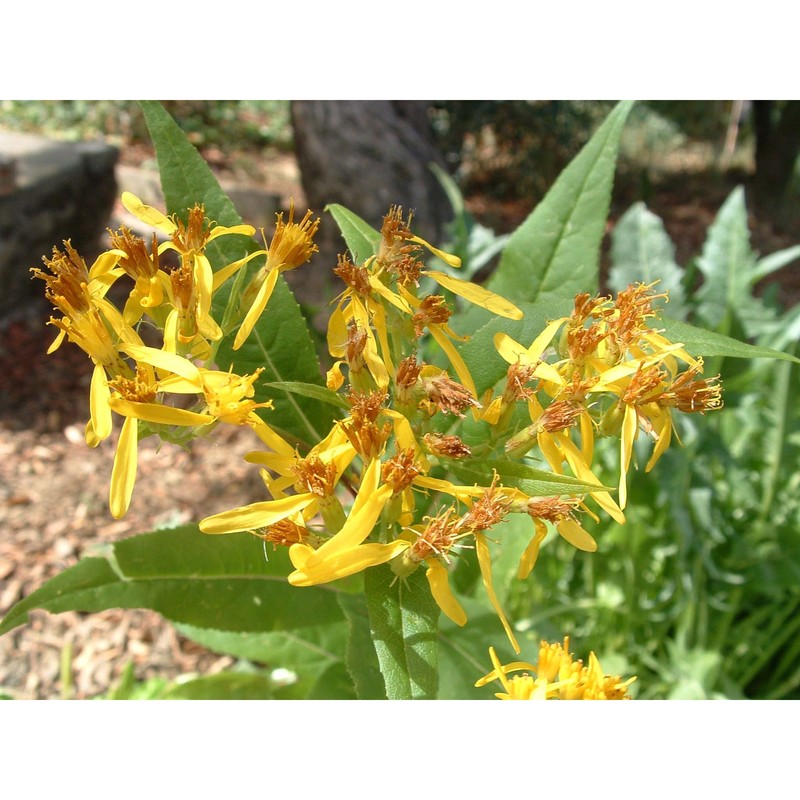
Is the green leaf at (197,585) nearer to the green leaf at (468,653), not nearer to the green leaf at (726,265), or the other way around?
the green leaf at (468,653)

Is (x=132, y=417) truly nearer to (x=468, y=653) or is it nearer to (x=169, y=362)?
(x=169, y=362)

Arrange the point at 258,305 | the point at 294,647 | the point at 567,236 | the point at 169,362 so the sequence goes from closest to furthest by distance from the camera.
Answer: the point at 169,362 < the point at 258,305 < the point at 567,236 < the point at 294,647

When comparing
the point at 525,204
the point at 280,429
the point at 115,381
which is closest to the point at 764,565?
the point at 280,429

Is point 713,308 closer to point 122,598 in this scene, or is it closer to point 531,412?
point 531,412

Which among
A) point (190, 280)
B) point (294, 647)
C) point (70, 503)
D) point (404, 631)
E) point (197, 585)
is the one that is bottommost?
point (70, 503)

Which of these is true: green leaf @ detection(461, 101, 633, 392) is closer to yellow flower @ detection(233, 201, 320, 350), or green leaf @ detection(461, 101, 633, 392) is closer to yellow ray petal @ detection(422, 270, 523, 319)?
yellow ray petal @ detection(422, 270, 523, 319)

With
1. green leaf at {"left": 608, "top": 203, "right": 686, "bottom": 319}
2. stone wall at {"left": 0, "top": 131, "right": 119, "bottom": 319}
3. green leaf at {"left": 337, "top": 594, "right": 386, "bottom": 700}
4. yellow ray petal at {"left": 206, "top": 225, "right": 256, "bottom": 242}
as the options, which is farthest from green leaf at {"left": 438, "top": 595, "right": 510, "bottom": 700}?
stone wall at {"left": 0, "top": 131, "right": 119, "bottom": 319}

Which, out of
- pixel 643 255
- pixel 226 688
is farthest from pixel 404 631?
pixel 643 255

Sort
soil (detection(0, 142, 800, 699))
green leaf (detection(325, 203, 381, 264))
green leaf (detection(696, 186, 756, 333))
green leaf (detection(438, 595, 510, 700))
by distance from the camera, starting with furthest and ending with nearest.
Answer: soil (detection(0, 142, 800, 699)) → green leaf (detection(696, 186, 756, 333)) → green leaf (detection(438, 595, 510, 700)) → green leaf (detection(325, 203, 381, 264))
